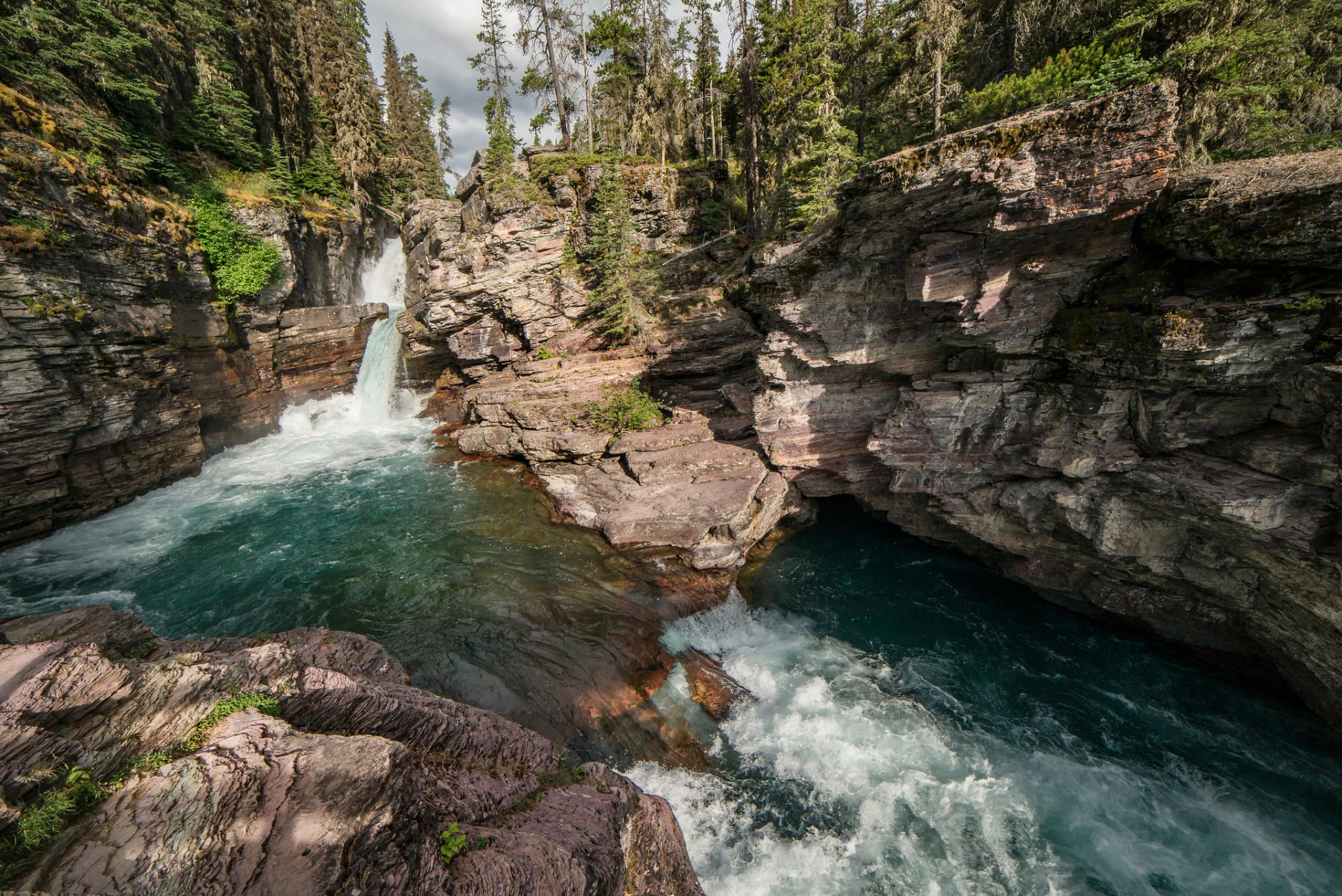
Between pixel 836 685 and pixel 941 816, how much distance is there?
2.92 m

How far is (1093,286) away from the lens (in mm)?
10531

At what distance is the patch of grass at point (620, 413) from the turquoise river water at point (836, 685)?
12.3ft

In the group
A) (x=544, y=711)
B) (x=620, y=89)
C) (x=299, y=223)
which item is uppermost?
(x=620, y=89)

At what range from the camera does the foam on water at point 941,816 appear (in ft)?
25.3

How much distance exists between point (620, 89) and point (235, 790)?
34.1 metres

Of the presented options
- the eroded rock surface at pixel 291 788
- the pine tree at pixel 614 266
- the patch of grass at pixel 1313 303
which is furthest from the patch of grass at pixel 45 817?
the pine tree at pixel 614 266

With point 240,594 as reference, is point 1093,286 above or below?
above

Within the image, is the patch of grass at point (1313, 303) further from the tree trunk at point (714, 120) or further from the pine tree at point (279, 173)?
the pine tree at point (279, 173)

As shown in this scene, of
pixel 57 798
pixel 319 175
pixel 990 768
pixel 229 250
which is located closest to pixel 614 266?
pixel 229 250

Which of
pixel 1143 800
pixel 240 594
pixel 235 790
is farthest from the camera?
pixel 240 594

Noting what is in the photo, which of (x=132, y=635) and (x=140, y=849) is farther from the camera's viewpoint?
(x=132, y=635)

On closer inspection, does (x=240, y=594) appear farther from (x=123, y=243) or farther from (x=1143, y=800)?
(x=1143, y=800)

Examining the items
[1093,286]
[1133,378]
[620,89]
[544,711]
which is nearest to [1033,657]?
[1133,378]

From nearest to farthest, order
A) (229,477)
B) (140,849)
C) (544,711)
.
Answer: (140,849)
(544,711)
(229,477)
